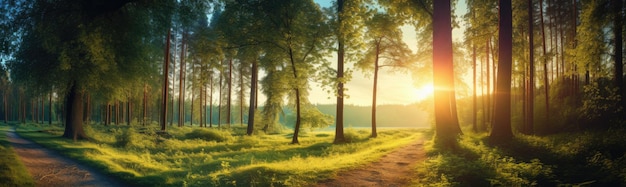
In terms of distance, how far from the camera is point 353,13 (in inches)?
841

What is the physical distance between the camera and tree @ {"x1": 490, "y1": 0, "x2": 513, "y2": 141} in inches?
530

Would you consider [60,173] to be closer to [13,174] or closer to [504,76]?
[13,174]

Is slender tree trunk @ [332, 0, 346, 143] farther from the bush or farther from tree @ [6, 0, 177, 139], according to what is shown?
tree @ [6, 0, 177, 139]

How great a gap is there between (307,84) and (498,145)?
1286cm

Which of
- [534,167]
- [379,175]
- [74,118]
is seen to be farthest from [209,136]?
[534,167]

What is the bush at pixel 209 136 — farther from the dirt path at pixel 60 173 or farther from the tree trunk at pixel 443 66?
the tree trunk at pixel 443 66

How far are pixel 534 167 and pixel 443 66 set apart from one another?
5.18m

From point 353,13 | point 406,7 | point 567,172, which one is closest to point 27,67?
point 353,13

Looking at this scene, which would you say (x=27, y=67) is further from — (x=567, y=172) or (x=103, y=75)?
(x=567, y=172)

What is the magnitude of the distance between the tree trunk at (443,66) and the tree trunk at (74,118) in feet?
78.6

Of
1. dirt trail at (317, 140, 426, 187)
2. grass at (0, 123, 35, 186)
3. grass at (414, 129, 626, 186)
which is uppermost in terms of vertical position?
grass at (414, 129, 626, 186)

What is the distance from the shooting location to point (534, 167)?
8227mm

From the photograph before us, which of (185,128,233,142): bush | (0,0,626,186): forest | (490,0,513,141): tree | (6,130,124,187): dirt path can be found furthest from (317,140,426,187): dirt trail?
(185,128,233,142): bush

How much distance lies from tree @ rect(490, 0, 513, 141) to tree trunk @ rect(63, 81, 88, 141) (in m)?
26.1
